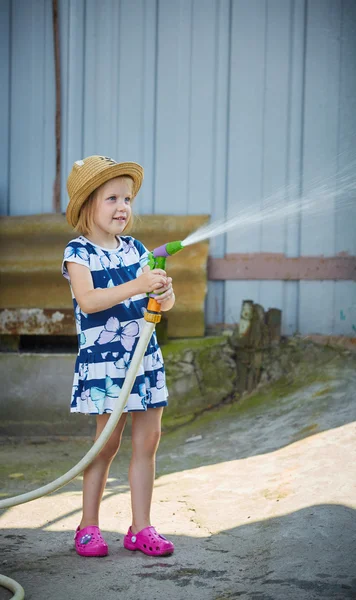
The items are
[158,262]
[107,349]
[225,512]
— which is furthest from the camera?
[225,512]

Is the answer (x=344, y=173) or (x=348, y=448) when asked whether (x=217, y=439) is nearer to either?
(x=348, y=448)

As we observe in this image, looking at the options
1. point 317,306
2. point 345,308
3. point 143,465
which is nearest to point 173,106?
point 317,306

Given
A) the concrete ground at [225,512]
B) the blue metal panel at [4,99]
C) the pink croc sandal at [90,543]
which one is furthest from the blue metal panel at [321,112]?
the pink croc sandal at [90,543]

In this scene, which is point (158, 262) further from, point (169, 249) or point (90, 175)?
point (90, 175)

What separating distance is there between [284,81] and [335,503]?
3600 millimetres

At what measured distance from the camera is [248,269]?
566 cm

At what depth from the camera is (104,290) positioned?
8.46 feet

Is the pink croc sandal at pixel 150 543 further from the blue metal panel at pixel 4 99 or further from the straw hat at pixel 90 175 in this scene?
the blue metal panel at pixel 4 99

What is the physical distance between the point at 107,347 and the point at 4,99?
378cm

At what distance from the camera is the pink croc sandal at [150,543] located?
2.69 m

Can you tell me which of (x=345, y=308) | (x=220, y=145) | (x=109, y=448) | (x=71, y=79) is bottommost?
(x=109, y=448)

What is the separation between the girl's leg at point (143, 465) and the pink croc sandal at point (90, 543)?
133 mm

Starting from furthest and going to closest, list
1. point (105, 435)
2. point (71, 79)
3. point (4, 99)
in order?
1. point (4, 99)
2. point (71, 79)
3. point (105, 435)

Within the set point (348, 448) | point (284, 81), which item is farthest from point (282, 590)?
point (284, 81)
